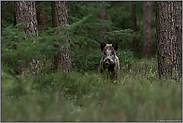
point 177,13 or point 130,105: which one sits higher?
point 177,13

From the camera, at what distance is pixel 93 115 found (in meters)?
3.73

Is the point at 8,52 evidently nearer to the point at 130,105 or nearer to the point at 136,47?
the point at 130,105

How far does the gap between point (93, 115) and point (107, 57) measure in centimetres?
289

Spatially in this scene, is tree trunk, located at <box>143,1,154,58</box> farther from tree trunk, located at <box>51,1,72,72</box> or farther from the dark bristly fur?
Result: the dark bristly fur

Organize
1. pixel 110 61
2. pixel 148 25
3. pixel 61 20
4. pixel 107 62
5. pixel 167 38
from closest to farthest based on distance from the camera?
1. pixel 107 62
2. pixel 110 61
3. pixel 167 38
4. pixel 61 20
5. pixel 148 25

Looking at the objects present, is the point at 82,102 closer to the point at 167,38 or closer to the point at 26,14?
the point at 26,14

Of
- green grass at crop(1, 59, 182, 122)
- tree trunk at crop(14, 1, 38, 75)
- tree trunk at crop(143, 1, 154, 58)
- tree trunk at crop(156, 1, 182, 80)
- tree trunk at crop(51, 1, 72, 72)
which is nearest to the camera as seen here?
green grass at crop(1, 59, 182, 122)

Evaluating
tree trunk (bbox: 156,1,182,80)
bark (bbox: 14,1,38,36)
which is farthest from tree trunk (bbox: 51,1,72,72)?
tree trunk (bbox: 156,1,182,80)

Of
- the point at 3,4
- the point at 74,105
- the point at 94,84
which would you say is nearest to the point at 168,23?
the point at 94,84

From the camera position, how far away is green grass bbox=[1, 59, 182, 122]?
3777 millimetres

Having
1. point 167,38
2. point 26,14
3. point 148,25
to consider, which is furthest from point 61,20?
point 148,25

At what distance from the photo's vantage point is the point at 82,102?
451 cm

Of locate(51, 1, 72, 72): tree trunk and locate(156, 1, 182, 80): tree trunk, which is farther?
locate(51, 1, 72, 72): tree trunk

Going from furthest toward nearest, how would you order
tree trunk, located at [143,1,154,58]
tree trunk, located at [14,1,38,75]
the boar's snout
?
tree trunk, located at [143,1,154,58] → tree trunk, located at [14,1,38,75] → the boar's snout
